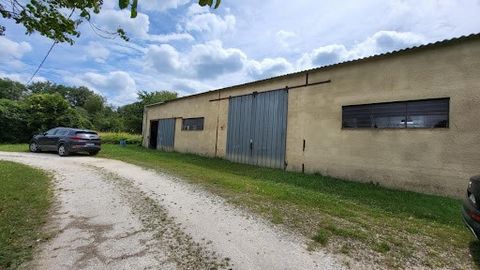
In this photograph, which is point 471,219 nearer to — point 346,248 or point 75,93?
point 346,248

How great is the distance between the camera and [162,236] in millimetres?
4668

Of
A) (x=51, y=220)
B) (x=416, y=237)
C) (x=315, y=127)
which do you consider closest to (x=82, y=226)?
(x=51, y=220)

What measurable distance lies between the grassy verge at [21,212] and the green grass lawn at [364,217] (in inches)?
147

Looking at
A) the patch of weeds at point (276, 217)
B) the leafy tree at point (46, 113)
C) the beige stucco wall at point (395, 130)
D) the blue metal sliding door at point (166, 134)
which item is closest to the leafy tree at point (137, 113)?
the leafy tree at point (46, 113)

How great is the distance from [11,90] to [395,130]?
7631cm

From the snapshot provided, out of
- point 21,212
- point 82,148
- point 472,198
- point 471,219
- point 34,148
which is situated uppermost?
point 472,198

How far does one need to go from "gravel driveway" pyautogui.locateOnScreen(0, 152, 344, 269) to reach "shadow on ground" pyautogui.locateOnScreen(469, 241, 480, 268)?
1.87 m

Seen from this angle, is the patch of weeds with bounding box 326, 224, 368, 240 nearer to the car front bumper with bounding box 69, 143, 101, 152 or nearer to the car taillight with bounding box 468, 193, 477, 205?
the car taillight with bounding box 468, 193, 477, 205

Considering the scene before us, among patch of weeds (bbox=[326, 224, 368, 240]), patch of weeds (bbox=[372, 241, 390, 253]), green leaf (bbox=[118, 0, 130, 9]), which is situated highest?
green leaf (bbox=[118, 0, 130, 9])

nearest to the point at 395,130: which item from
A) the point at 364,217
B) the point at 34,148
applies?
the point at 364,217

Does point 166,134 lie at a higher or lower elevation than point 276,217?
higher

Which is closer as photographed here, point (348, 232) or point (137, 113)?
point (348, 232)

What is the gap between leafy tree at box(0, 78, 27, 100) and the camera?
61.3 m

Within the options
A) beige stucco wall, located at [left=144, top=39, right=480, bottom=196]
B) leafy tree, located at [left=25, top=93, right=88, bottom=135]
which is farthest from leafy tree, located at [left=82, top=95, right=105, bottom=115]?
beige stucco wall, located at [left=144, top=39, right=480, bottom=196]
